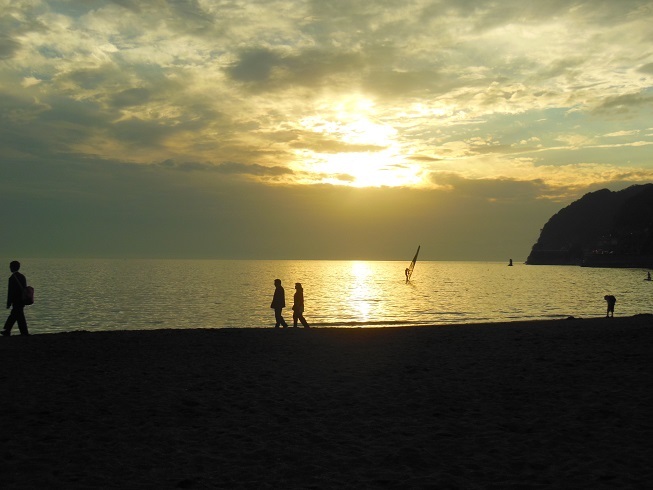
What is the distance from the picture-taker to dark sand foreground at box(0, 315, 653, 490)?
7.21 metres

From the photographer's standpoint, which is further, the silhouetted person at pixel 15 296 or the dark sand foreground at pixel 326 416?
the silhouetted person at pixel 15 296

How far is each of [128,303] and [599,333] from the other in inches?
2123

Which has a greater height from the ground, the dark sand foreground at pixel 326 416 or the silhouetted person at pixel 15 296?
the silhouetted person at pixel 15 296

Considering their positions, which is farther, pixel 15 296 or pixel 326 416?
pixel 15 296

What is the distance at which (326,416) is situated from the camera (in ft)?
33.7

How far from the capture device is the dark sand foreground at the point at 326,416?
7207mm

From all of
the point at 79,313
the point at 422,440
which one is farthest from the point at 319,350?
the point at 79,313

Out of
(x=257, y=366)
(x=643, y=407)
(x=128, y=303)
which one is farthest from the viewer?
(x=128, y=303)

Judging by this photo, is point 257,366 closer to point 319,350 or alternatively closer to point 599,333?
point 319,350

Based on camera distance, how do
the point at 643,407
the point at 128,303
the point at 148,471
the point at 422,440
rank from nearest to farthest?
1. the point at 148,471
2. the point at 422,440
3. the point at 643,407
4. the point at 128,303

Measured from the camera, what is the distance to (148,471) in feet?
24.0

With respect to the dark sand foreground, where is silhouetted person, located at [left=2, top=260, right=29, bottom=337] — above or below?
above

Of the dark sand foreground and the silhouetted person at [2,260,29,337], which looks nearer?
the dark sand foreground

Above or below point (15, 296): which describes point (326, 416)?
below
